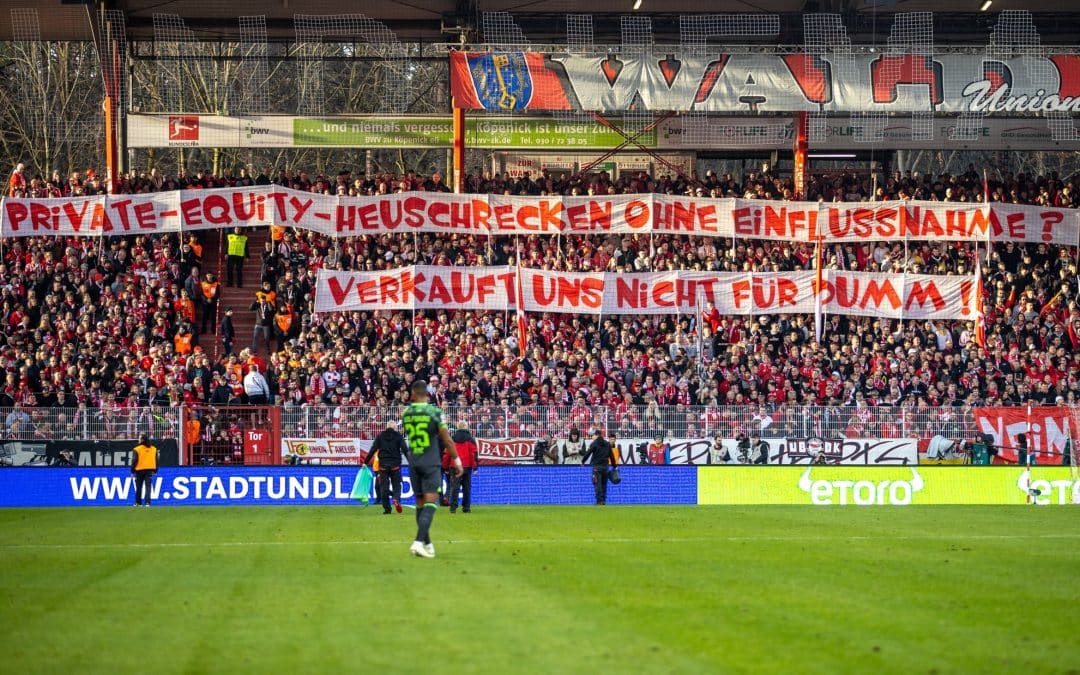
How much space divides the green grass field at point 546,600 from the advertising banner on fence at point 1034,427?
1335 centimetres

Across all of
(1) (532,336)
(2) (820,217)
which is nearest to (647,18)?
(2) (820,217)

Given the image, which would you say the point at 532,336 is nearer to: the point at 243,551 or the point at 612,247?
the point at 612,247

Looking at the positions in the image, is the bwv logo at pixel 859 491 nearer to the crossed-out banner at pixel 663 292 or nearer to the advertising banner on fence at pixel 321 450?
the crossed-out banner at pixel 663 292

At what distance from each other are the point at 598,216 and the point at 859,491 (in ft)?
41.7

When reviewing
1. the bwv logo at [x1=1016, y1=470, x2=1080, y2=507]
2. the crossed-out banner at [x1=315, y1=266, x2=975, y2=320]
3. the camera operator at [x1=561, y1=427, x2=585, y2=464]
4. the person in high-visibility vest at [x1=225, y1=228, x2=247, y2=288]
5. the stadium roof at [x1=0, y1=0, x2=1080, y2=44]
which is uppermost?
the stadium roof at [x1=0, y1=0, x2=1080, y2=44]

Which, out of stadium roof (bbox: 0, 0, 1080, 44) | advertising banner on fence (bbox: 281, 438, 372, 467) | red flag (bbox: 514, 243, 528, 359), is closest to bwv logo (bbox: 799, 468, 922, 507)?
red flag (bbox: 514, 243, 528, 359)

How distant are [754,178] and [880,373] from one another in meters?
9.00

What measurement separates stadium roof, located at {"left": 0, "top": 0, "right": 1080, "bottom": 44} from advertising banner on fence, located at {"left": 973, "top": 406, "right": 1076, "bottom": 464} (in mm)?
15450

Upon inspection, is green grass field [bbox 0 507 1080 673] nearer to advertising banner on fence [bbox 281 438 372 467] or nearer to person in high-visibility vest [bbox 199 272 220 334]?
advertising banner on fence [bbox 281 438 372 467]

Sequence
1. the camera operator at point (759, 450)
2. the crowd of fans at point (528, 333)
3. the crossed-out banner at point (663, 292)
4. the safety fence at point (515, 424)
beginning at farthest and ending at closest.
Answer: the crossed-out banner at point (663, 292)
the crowd of fans at point (528, 333)
the camera operator at point (759, 450)
the safety fence at point (515, 424)

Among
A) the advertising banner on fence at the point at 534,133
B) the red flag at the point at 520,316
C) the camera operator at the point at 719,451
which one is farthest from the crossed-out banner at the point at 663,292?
the advertising banner on fence at the point at 534,133

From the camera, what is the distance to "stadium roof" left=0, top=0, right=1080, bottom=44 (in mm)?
44531

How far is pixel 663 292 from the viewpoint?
38906 millimetres

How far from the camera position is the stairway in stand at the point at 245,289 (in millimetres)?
40362
